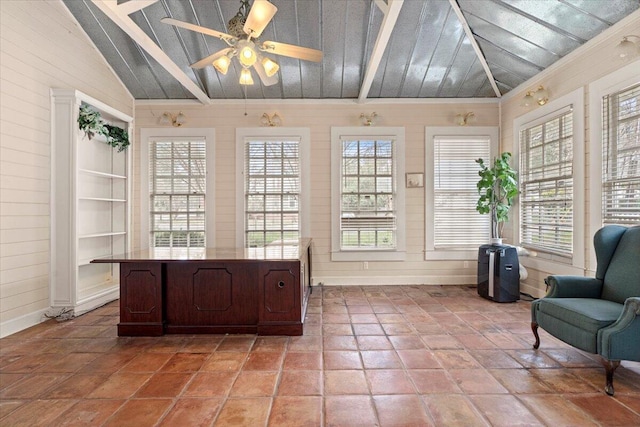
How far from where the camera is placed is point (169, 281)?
3.35 m

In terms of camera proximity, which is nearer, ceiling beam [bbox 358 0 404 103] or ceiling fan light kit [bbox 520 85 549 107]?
ceiling beam [bbox 358 0 404 103]

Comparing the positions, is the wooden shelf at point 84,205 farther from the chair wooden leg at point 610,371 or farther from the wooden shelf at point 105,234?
the chair wooden leg at point 610,371

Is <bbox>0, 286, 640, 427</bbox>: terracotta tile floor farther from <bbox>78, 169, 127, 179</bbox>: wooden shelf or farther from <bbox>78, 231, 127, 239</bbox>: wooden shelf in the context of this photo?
<bbox>78, 169, 127, 179</bbox>: wooden shelf

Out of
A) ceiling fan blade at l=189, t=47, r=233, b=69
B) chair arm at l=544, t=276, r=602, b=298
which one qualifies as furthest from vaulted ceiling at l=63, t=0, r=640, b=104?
chair arm at l=544, t=276, r=602, b=298

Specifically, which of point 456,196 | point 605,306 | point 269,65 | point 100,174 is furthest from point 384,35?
point 100,174

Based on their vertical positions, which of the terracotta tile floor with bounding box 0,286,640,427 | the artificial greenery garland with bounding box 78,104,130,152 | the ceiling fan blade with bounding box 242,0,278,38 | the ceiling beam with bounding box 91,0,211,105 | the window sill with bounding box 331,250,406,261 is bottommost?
the terracotta tile floor with bounding box 0,286,640,427

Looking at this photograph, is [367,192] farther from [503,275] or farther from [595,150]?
[595,150]

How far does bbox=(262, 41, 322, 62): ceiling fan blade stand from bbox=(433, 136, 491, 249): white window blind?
3094mm

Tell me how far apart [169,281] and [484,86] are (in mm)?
5248

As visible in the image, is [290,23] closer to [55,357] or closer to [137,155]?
[137,155]

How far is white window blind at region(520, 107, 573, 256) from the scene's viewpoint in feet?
13.4

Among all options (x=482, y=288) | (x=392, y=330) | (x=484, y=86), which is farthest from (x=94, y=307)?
(x=484, y=86)

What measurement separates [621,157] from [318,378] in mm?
3674

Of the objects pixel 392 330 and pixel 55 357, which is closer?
Answer: pixel 55 357
